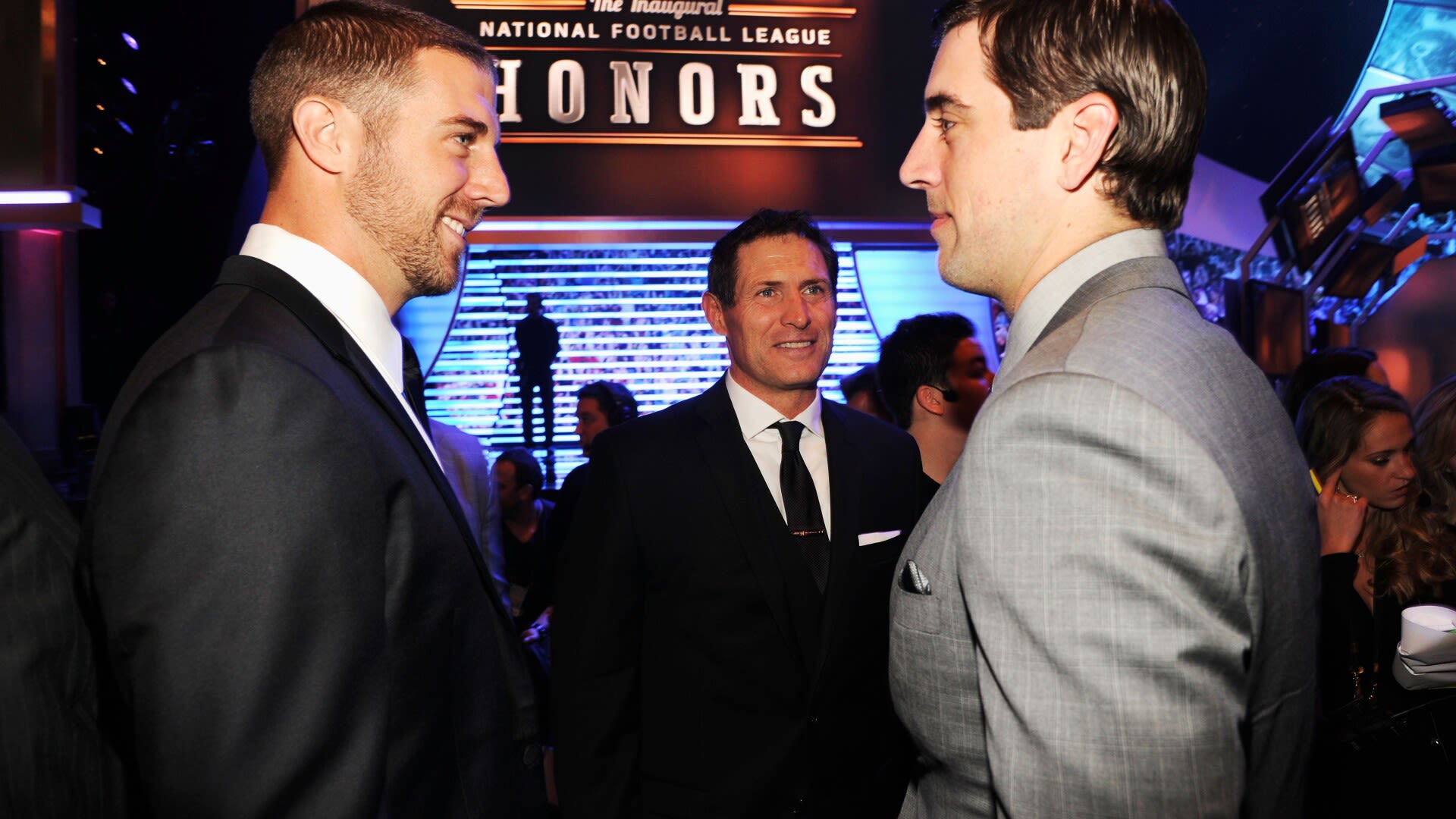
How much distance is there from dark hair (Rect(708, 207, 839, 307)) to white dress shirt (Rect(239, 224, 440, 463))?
1.39 m

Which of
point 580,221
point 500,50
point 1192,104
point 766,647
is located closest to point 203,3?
point 500,50

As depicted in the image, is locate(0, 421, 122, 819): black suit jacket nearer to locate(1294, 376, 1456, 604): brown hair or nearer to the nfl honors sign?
locate(1294, 376, 1456, 604): brown hair

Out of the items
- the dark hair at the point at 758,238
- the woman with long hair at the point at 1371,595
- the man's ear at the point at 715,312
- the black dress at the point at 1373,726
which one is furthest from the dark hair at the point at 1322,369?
the man's ear at the point at 715,312

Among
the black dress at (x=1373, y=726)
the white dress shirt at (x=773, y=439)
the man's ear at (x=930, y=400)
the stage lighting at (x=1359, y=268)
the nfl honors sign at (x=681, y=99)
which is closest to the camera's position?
the white dress shirt at (x=773, y=439)

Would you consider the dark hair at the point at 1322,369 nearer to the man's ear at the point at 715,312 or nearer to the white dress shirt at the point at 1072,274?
the man's ear at the point at 715,312

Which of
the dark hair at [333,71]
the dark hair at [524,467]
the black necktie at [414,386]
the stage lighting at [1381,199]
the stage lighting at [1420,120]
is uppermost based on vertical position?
the stage lighting at [1420,120]

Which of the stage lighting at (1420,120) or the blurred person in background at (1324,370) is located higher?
the stage lighting at (1420,120)

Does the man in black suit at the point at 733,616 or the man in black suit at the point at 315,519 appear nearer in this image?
the man in black suit at the point at 315,519

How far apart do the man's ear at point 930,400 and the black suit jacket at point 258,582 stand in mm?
2442

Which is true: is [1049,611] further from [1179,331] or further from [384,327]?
[384,327]

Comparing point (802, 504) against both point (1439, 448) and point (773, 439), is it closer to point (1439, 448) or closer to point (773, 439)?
point (773, 439)

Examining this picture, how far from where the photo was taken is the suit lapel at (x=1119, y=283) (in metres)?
1.20

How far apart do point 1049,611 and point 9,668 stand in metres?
1.26

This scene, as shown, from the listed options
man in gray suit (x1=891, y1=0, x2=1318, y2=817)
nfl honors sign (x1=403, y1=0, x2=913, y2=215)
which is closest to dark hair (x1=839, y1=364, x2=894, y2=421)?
nfl honors sign (x1=403, y1=0, x2=913, y2=215)
